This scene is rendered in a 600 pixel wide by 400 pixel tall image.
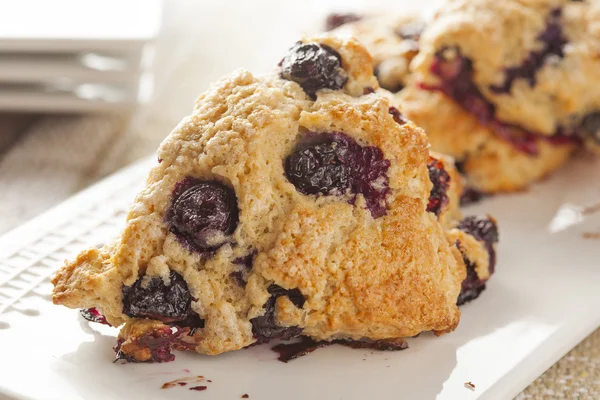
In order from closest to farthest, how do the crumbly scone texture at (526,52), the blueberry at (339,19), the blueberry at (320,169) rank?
the blueberry at (320,169) → the crumbly scone texture at (526,52) → the blueberry at (339,19)

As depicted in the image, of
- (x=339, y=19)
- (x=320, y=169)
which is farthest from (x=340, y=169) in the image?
(x=339, y=19)

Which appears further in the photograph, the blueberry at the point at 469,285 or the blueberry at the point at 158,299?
the blueberry at the point at 469,285

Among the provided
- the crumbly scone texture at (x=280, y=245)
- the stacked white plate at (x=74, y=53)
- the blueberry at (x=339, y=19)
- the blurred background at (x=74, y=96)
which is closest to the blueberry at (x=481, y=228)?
the crumbly scone texture at (x=280, y=245)

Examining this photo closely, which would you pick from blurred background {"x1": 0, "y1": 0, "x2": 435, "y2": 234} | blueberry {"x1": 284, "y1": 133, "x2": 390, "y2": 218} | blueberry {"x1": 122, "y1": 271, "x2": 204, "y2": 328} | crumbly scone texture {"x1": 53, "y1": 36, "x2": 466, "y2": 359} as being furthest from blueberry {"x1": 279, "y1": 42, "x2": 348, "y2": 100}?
blurred background {"x1": 0, "y1": 0, "x2": 435, "y2": 234}

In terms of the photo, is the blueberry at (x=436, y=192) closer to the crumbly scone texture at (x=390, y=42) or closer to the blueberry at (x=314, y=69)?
the blueberry at (x=314, y=69)

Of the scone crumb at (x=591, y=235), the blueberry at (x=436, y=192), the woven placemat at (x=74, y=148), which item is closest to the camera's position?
the blueberry at (x=436, y=192)

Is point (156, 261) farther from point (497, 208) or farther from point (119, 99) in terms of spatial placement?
point (119, 99)
